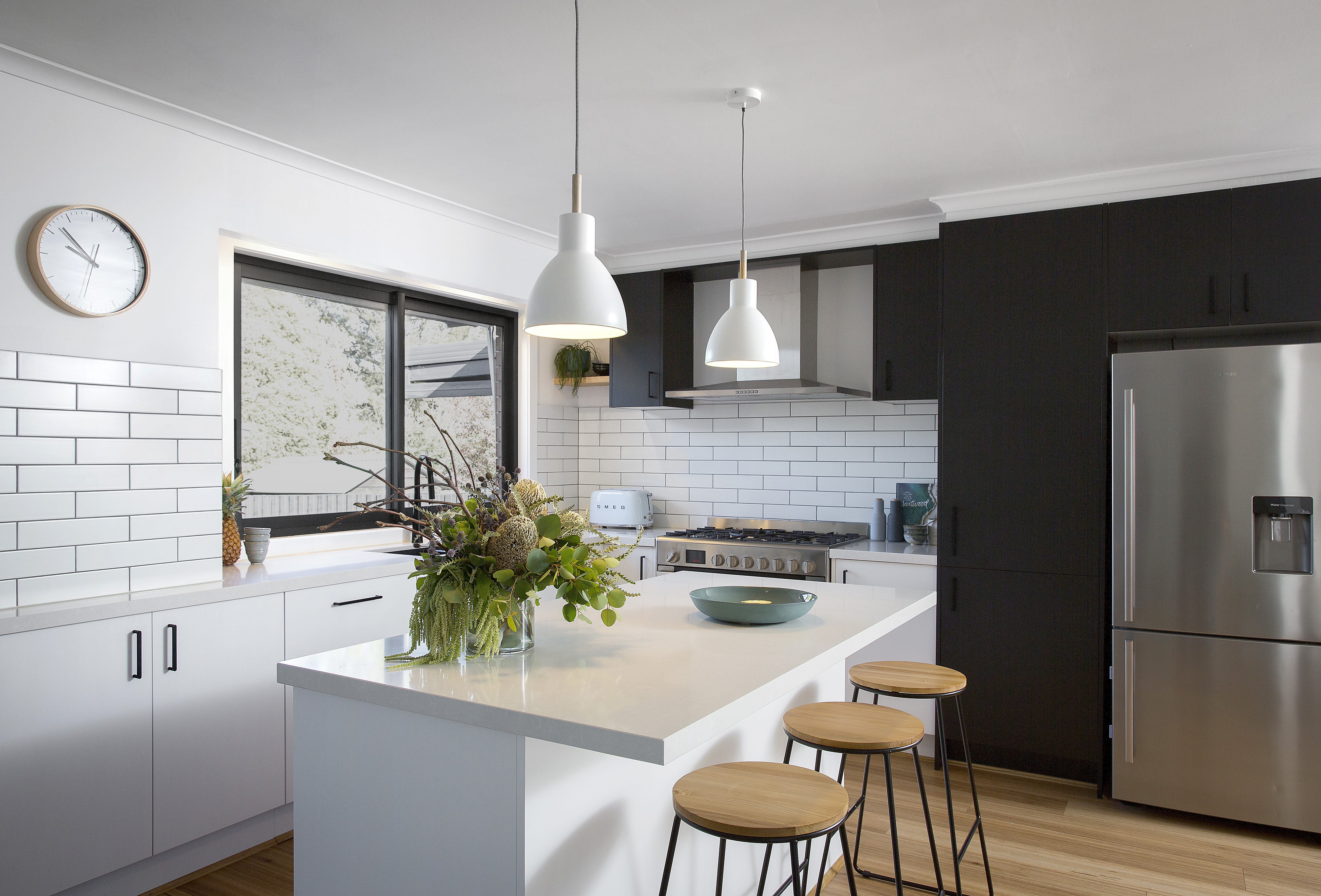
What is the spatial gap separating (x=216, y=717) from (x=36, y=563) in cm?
71

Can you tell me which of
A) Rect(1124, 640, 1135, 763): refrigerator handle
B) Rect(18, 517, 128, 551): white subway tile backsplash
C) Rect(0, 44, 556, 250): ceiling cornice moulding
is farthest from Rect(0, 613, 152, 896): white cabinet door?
Rect(1124, 640, 1135, 763): refrigerator handle

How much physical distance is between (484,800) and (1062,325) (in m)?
3.01

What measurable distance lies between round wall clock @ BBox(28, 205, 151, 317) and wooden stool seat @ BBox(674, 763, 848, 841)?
7.50ft

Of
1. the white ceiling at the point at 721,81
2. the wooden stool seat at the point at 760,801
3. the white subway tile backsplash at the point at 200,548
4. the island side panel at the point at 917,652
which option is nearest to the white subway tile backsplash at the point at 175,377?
the white subway tile backsplash at the point at 200,548

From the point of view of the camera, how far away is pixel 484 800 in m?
1.56

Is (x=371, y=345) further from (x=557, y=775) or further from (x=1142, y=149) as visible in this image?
(x=1142, y=149)

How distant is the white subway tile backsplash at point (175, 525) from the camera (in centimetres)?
274

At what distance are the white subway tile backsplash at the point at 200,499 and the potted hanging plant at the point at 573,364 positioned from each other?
229 centimetres

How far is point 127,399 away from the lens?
272 cm

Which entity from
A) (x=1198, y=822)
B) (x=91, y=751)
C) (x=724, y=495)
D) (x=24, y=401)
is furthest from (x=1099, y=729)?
(x=24, y=401)

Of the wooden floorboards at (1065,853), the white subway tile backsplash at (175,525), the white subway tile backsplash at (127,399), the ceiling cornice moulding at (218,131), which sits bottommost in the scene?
the wooden floorboards at (1065,853)

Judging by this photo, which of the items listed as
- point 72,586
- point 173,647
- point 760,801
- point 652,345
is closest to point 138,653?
point 173,647

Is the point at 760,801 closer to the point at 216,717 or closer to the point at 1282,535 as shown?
the point at 216,717

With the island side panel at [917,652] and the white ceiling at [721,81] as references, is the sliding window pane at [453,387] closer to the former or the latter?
the white ceiling at [721,81]
